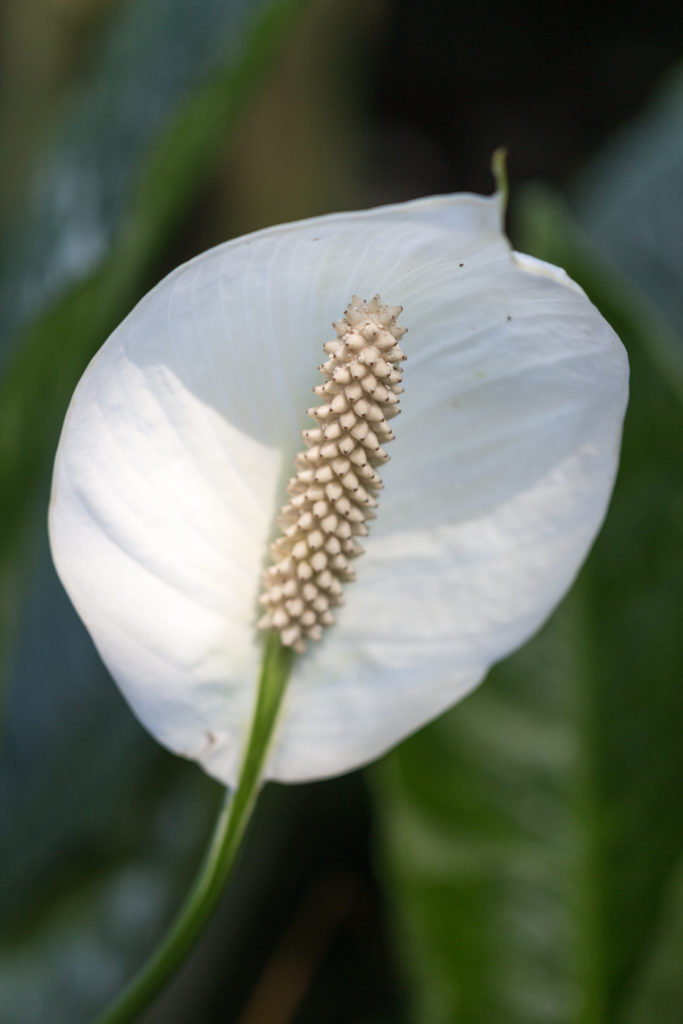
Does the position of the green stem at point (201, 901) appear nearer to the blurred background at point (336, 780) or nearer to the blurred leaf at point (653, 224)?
the blurred background at point (336, 780)

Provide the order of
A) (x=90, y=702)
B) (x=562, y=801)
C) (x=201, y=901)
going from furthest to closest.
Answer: (x=90, y=702)
(x=562, y=801)
(x=201, y=901)

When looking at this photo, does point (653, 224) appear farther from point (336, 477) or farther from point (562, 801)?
point (336, 477)

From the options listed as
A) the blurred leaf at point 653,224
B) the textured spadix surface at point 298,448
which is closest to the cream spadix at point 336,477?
the textured spadix surface at point 298,448

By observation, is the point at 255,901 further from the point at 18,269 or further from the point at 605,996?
the point at 18,269

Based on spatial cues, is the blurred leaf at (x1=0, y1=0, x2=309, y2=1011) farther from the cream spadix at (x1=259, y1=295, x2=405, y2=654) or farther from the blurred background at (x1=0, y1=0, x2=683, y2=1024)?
the cream spadix at (x1=259, y1=295, x2=405, y2=654)

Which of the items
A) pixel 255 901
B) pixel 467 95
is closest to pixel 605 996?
pixel 255 901

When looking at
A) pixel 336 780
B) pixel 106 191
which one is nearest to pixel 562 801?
pixel 336 780

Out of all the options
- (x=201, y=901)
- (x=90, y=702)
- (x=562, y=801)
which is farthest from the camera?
(x=90, y=702)
